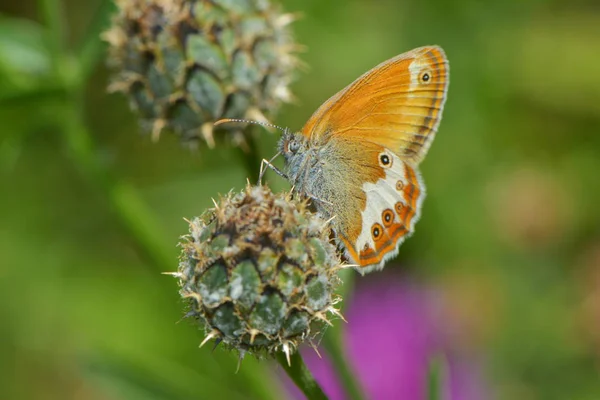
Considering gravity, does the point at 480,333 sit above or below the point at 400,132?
below


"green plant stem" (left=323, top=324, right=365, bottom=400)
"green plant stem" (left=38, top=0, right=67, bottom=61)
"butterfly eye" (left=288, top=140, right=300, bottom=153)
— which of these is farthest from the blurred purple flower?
"green plant stem" (left=38, top=0, right=67, bottom=61)

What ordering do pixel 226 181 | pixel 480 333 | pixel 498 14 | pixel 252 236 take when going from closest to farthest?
pixel 252 236, pixel 480 333, pixel 226 181, pixel 498 14

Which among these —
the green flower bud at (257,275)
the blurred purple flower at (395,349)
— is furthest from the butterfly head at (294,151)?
the blurred purple flower at (395,349)

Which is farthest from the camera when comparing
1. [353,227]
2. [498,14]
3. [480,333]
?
[498,14]

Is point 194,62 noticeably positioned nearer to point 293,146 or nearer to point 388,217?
point 293,146

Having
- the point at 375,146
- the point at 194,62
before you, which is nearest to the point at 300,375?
the point at 375,146

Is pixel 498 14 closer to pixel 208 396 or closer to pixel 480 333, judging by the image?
pixel 480 333

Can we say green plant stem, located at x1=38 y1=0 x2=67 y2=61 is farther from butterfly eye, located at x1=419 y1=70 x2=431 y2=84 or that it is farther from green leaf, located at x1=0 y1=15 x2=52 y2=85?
butterfly eye, located at x1=419 y1=70 x2=431 y2=84

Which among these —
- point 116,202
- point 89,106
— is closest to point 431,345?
point 116,202
